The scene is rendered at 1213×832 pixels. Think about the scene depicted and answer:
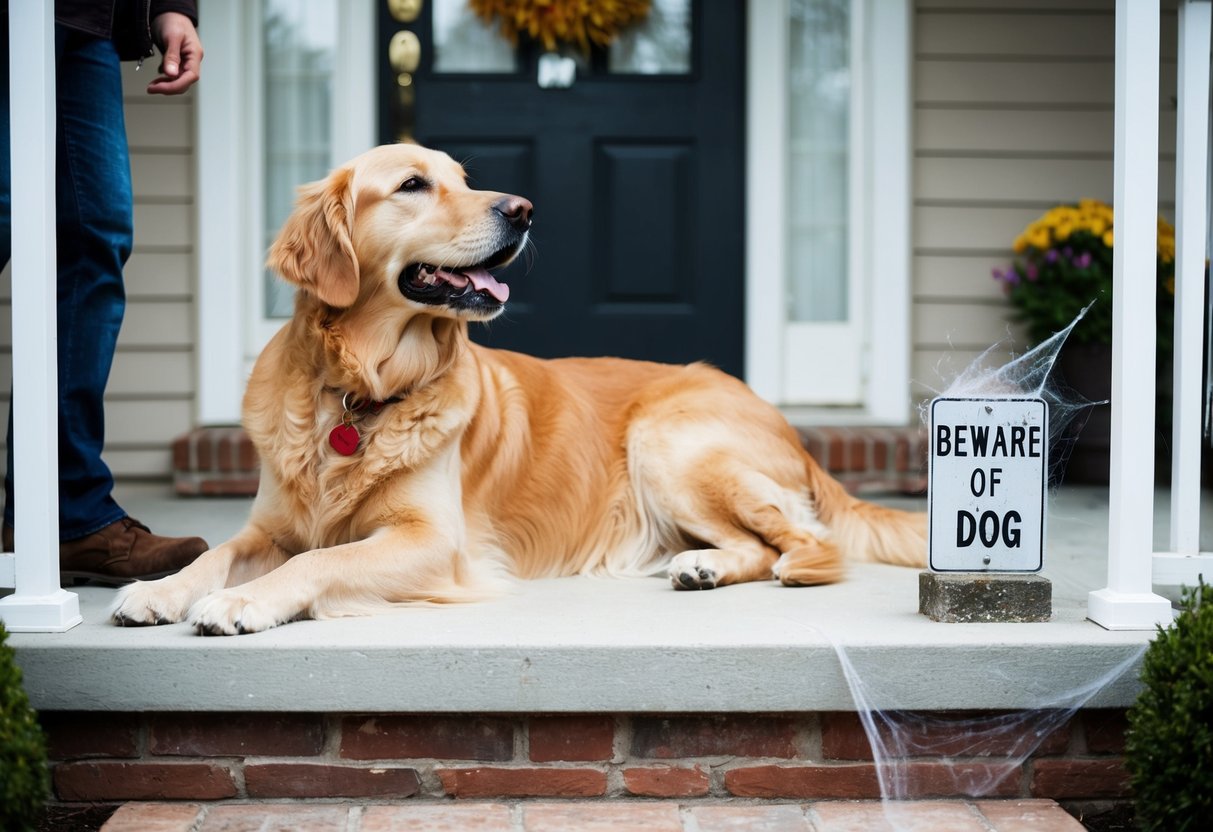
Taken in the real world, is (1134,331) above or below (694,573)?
above

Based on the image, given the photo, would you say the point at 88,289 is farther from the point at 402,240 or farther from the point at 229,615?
the point at 229,615

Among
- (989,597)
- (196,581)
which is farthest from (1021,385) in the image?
(196,581)

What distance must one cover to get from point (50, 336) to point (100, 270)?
1.63 feet

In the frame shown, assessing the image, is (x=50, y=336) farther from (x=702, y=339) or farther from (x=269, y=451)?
(x=702, y=339)

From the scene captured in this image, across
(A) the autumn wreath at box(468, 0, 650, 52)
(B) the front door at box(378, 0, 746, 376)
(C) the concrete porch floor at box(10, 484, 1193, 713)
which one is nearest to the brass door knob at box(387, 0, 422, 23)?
(B) the front door at box(378, 0, 746, 376)

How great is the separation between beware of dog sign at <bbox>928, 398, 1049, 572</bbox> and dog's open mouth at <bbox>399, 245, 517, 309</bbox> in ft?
3.13

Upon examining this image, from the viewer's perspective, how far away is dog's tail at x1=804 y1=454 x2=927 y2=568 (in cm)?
307

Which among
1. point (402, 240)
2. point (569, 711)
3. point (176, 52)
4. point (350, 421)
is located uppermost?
point (176, 52)

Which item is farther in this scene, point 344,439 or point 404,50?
point 404,50

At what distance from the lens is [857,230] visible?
4.71m

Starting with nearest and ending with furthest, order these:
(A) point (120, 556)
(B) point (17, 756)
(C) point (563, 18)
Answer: (B) point (17, 756), (A) point (120, 556), (C) point (563, 18)

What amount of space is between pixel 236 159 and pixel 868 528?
9.04 ft

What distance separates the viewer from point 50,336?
7.32ft

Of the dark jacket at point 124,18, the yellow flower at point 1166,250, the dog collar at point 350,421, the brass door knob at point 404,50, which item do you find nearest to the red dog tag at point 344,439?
the dog collar at point 350,421
